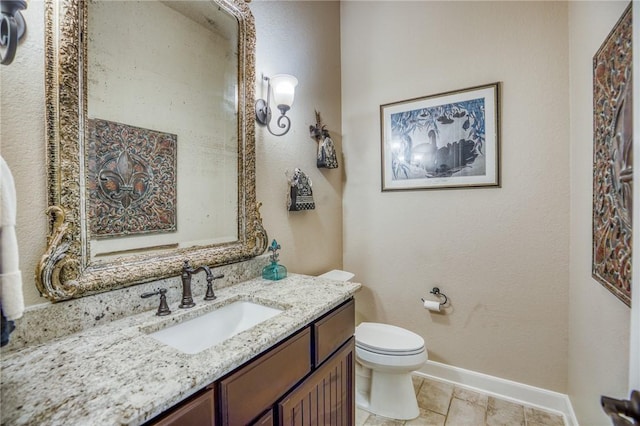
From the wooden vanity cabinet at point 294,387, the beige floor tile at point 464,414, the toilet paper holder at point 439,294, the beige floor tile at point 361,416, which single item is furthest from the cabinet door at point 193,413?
the toilet paper holder at point 439,294

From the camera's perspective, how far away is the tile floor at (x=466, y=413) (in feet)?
5.52

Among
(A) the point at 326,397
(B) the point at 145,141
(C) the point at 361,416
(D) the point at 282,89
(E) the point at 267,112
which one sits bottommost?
(C) the point at 361,416

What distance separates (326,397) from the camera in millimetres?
1178

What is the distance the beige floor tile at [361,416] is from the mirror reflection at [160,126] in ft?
4.44

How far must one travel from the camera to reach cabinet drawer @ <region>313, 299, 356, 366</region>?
44.2 inches

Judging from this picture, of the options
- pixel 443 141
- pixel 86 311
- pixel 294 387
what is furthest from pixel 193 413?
pixel 443 141

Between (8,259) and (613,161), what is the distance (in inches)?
69.3

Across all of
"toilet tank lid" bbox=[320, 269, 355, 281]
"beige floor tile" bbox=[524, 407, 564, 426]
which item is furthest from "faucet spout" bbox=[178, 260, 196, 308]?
"beige floor tile" bbox=[524, 407, 564, 426]

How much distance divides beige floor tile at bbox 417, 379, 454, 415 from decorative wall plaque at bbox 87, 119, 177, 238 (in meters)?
1.89

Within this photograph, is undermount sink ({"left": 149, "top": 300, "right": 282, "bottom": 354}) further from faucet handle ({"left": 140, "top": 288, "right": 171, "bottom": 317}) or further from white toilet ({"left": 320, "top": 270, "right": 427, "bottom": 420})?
white toilet ({"left": 320, "top": 270, "right": 427, "bottom": 420})

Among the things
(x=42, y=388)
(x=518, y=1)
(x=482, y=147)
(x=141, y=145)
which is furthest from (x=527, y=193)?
(x=42, y=388)

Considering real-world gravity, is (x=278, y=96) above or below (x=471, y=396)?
above

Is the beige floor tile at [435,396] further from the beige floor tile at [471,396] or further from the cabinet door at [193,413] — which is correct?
the cabinet door at [193,413]

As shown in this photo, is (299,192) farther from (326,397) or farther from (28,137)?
(28,137)
